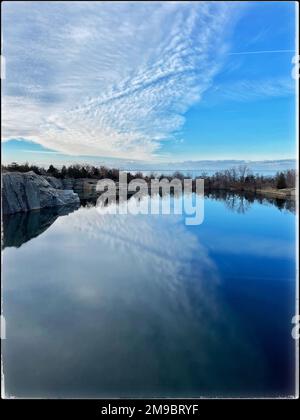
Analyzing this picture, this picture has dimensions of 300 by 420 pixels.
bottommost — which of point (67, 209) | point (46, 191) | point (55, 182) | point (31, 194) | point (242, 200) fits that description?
point (67, 209)

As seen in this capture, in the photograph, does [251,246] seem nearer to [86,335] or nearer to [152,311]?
[152,311]

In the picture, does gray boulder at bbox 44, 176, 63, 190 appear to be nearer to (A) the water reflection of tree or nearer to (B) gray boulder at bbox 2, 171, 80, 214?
(B) gray boulder at bbox 2, 171, 80, 214

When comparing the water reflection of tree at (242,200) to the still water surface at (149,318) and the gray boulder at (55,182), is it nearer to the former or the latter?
the still water surface at (149,318)

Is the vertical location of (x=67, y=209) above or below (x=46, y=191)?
below

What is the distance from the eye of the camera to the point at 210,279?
8.52ft

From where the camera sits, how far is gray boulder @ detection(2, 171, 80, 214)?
5500 mm

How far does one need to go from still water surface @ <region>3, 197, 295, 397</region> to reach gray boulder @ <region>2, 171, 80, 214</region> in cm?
217

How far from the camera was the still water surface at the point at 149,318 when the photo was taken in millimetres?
1284

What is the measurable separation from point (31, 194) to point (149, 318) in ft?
18.6

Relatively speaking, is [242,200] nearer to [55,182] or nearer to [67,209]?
[67,209]

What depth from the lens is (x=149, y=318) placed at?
188cm

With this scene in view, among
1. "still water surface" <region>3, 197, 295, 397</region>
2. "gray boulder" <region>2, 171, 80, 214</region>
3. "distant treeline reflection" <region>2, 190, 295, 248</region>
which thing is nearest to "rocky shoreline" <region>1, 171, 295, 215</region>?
"gray boulder" <region>2, 171, 80, 214</region>

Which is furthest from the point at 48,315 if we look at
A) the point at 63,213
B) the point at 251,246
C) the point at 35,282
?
the point at 63,213

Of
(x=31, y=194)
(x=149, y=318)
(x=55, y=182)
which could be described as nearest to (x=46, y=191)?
(x=55, y=182)
